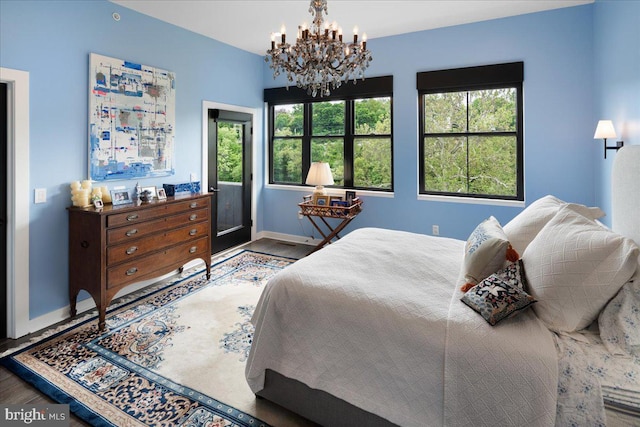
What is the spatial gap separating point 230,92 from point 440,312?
4.38 metres

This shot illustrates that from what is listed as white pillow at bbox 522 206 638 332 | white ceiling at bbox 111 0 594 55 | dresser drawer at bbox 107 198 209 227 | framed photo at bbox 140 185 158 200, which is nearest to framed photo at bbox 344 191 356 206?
dresser drawer at bbox 107 198 209 227

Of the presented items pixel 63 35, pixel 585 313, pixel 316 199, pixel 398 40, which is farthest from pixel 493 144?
pixel 63 35

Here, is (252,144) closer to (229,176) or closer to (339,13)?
(229,176)

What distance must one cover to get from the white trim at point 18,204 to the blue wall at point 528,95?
149 inches

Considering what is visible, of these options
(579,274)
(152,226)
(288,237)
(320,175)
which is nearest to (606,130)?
(579,274)

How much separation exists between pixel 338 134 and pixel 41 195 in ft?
11.8

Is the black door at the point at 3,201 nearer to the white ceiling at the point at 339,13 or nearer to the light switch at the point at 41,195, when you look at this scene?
the light switch at the point at 41,195

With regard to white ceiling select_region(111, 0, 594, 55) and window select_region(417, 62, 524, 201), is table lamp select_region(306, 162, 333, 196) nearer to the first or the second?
window select_region(417, 62, 524, 201)

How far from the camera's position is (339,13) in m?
3.88

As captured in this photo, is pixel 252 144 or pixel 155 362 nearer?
pixel 155 362

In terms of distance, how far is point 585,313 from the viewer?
57.4 inches

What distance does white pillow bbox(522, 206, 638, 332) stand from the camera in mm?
1413

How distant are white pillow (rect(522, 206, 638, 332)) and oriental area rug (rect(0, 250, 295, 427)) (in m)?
1.51

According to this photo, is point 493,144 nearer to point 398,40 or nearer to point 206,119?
point 398,40
